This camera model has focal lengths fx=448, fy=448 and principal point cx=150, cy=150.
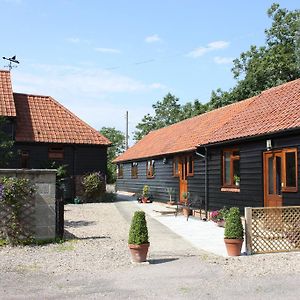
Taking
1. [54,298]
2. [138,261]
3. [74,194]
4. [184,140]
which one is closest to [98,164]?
[74,194]

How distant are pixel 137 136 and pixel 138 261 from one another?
54.3 m

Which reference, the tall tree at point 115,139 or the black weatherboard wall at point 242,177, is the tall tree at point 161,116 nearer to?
the tall tree at point 115,139

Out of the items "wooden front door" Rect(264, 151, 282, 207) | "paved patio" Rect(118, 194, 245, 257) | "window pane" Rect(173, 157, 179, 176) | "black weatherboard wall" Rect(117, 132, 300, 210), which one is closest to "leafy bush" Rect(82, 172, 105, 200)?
"black weatherboard wall" Rect(117, 132, 300, 210)

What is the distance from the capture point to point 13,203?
1013 cm

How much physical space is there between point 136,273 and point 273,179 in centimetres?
713

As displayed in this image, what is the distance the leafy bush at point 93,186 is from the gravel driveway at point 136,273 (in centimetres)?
1361

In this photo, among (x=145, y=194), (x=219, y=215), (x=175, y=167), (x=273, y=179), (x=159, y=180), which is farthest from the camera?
(x=145, y=194)

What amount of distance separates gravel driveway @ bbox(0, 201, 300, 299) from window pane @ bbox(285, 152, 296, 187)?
3.33 meters

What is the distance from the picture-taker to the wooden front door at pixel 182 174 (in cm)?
2122

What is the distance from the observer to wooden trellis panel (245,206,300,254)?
9.55 metres

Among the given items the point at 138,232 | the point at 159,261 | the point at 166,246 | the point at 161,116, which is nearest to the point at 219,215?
the point at 166,246

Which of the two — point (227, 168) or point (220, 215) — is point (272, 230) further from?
point (227, 168)

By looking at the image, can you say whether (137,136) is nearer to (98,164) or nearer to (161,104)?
(161,104)

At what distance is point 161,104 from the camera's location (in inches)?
2500
